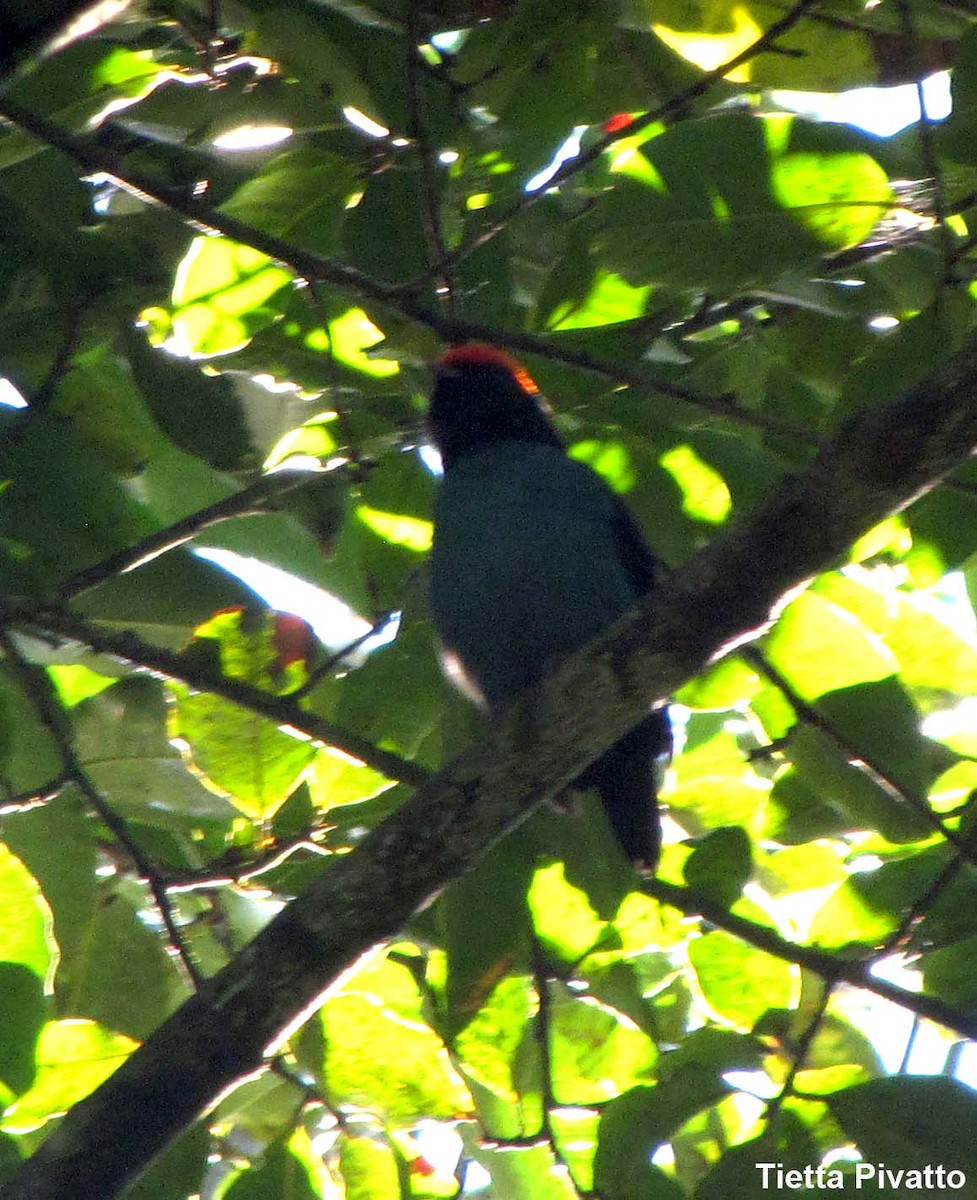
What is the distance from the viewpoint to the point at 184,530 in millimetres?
3045

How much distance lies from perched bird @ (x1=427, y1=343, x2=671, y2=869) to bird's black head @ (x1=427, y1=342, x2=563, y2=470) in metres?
0.14

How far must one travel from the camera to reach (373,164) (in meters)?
3.02

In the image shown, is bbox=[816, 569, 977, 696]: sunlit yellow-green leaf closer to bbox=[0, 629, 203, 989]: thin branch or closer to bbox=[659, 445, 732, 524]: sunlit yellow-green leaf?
bbox=[659, 445, 732, 524]: sunlit yellow-green leaf

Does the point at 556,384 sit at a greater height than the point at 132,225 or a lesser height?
lesser

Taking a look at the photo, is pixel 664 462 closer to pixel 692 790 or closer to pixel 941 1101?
pixel 692 790

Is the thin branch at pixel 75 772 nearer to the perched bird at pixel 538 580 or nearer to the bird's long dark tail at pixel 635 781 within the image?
the perched bird at pixel 538 580

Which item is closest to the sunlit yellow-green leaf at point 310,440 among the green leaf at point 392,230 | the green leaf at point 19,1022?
the green leaf at point 392,230

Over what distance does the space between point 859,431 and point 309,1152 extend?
1.75 m

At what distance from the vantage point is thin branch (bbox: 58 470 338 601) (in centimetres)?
298

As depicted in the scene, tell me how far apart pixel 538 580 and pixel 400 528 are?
1.25ft

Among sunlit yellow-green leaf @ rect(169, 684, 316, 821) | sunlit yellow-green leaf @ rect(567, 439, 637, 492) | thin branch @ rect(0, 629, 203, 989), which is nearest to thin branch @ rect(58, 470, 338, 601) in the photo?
thin branch @ rect(0, 629, 203, 989)

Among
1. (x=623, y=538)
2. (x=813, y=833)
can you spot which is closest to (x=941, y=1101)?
(x=813, y=833)

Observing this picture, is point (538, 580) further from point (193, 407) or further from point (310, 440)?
point (193, 407)

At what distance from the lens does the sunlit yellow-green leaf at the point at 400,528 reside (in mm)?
3721
